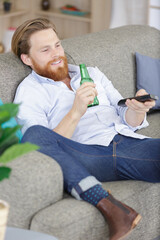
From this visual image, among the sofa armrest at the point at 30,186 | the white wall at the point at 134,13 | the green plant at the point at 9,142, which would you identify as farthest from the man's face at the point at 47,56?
the white wall at the point at 134,13

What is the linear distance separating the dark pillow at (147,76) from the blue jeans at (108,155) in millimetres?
717

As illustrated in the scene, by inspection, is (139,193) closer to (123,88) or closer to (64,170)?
(64,170)

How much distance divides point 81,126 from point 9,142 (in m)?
0.94

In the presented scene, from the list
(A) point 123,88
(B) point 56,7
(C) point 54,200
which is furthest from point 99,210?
(B) point 56,7

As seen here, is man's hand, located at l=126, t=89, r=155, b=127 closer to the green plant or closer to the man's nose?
the man's nose

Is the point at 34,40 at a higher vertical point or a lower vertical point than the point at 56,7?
higher

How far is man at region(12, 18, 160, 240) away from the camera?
1.88m

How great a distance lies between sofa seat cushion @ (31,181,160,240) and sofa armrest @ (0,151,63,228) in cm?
4

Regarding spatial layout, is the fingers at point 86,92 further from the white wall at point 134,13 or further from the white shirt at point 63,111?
the white wall at point 134,13

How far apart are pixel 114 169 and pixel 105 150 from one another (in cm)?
9

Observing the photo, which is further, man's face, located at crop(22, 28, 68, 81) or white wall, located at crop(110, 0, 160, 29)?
white wall, located at crop(110, 0, 160, 29)

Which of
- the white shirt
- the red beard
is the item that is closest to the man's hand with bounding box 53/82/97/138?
the white shirt

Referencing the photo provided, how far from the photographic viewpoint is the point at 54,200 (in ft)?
6.15

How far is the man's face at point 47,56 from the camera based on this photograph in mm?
2395
